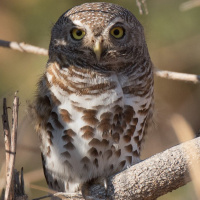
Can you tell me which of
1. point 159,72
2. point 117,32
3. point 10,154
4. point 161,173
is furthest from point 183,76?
point 10,154

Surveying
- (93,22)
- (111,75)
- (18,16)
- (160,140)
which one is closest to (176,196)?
(160,140)

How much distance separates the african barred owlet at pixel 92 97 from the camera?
2900 mm

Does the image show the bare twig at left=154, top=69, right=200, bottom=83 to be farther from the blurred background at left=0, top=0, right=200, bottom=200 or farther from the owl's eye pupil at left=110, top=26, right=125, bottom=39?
the blurred background at left=0, top=0, right=200, bottom=200

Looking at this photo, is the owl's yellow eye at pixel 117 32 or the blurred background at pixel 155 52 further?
the blurred background at pixel 155 52

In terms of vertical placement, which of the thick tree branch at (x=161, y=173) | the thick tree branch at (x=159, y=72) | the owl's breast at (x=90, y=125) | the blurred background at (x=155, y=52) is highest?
the blurred background at (x=155, y=52)

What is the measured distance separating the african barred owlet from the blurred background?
1023 millimetres

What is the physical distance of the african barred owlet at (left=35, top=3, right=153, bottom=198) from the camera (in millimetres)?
2900

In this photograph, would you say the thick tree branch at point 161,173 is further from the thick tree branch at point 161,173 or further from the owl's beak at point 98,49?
the owl's beak at point 98,49

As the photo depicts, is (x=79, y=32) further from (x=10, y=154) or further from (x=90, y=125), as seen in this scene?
(x=10, y=154)

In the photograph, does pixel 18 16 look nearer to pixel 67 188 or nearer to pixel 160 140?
pixel 160 140

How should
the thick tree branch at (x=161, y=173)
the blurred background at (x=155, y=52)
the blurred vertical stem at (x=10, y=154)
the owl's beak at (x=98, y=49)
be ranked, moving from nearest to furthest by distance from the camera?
the blurred vertical stem at (x=10, y=154), the thick tree branch at (x=161, y=173), the owl's beak at (x=98, y=49), the blurred background at (x=155, y=52)

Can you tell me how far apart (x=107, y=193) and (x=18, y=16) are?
2.72 metres

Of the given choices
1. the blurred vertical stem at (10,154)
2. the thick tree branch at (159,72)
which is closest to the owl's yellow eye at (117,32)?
the thick tree branch at (159,72)

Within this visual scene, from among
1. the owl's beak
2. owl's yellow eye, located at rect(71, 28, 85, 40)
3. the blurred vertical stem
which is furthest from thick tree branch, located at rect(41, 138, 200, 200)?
owl's yellow eye, located at rect(71, 28, 85, 40)
